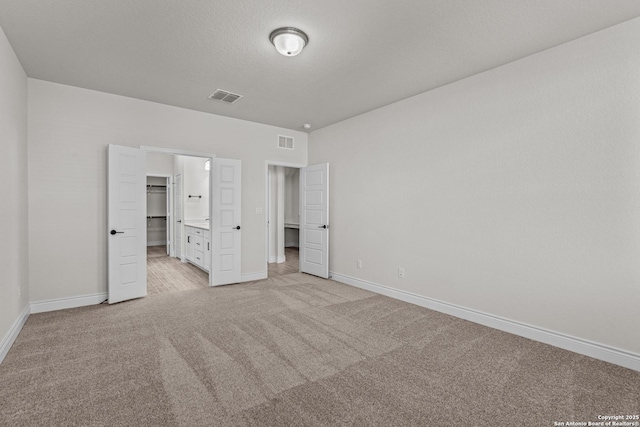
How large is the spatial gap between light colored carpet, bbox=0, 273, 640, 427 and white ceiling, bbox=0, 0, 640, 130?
2.86 metres

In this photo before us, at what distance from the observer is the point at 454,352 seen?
273cm

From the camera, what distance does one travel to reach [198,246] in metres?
6.27

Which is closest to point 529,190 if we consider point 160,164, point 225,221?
point 225,221

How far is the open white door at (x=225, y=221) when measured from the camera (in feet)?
16.3

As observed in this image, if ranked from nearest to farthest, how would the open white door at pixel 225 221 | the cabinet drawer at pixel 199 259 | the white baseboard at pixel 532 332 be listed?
the white baseboard at pixel 532 332, the open white door at pixel 225 221, the cabinet drawer at pixel 199 259

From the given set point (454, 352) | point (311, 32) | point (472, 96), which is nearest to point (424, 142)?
point (472, 96)

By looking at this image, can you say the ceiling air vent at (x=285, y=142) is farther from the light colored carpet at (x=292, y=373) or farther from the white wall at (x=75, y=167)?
the light colored carpet at (x=292, y=373)

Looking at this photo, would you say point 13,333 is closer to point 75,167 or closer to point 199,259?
point 75,167

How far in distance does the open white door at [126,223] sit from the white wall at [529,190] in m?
3.52

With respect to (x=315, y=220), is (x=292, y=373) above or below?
below

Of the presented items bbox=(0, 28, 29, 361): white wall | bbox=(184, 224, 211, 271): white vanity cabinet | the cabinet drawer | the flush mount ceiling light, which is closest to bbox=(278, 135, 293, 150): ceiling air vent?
bbox=(184, 224, 211, 271): white vanity cabinet

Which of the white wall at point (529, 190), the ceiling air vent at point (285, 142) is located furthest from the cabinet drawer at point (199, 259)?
the white wall at point (529, 190)

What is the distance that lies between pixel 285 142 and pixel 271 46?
2.98m

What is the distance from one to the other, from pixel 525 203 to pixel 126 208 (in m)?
4.90
